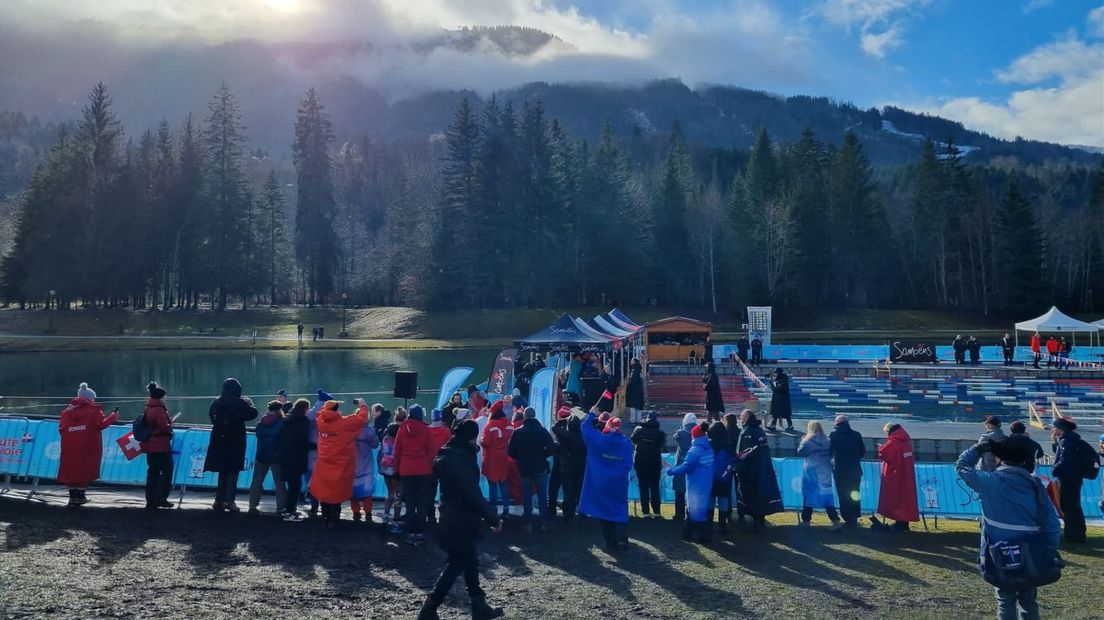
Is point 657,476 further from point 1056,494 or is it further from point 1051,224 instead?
point 1051,224

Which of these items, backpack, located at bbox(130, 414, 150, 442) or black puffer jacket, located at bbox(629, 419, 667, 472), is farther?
black puffer jacket, located at bbox(629, 419, 667, 472)

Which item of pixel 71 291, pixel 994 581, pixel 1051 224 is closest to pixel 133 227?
pixel 71 291

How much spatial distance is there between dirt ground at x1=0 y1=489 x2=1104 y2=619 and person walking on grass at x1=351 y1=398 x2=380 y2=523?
280 millimetres

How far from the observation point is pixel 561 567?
8.33 metres

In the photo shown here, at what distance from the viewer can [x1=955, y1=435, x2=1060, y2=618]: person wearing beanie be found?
5246 millimetres

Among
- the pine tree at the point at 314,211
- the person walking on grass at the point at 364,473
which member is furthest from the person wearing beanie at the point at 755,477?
the pine tree at the point at 314,211

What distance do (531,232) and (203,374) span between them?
33.8 m

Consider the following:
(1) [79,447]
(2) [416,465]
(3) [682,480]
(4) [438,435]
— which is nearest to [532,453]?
(4) [438,435]

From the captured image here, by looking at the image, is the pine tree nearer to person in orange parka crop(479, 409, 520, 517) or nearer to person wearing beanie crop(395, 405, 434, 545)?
person in orange parka crop(479, 409, 520, 517)

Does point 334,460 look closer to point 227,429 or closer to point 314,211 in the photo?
point 227,429

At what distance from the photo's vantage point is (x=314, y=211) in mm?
70750

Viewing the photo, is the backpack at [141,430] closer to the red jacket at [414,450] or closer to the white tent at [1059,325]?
the red jacket at [414,450]

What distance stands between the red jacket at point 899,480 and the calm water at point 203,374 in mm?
A: 17881

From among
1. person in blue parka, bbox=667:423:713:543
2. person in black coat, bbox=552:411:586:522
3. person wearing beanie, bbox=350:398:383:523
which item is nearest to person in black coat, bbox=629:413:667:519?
person in black coat, bbox=552:411:586:522
